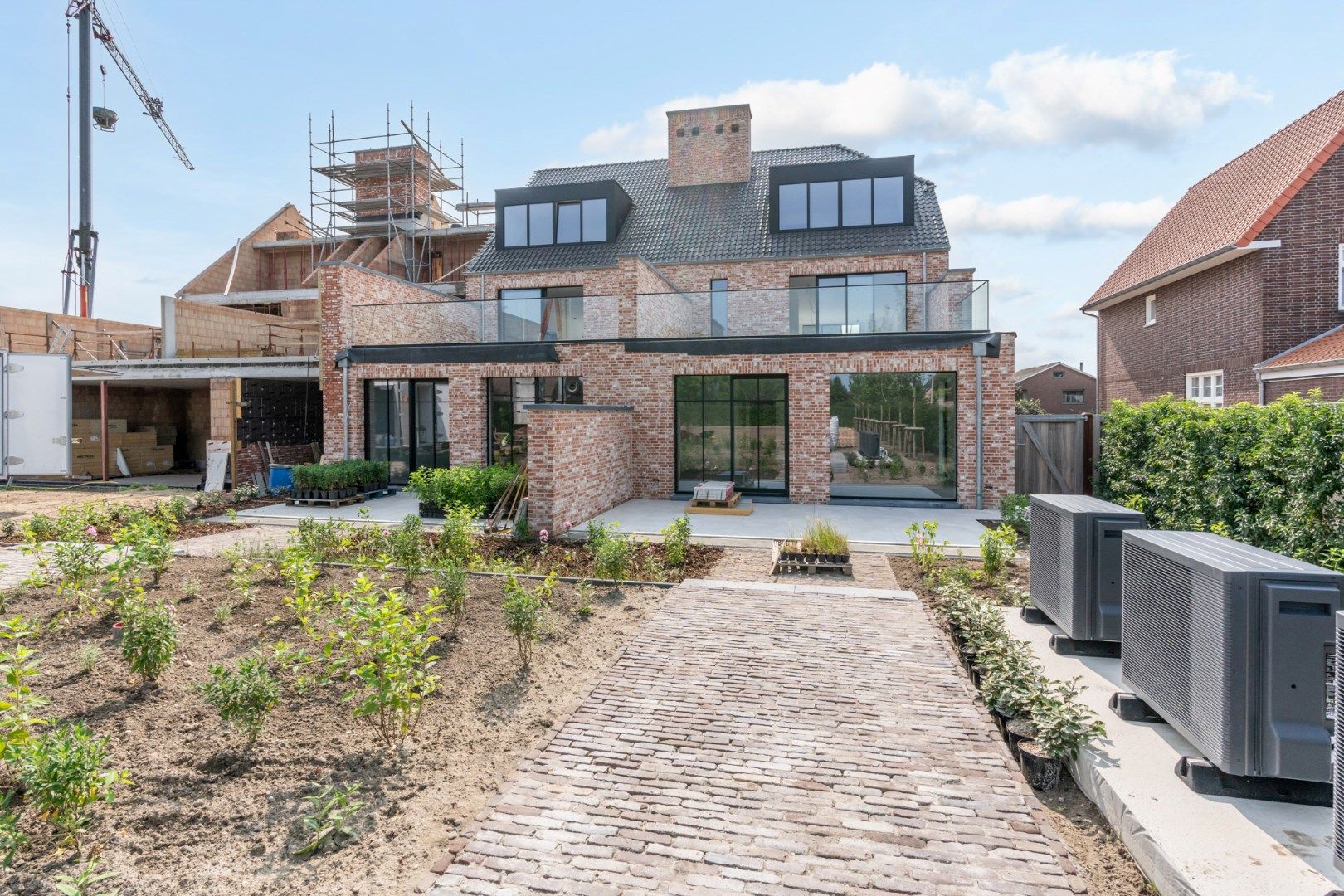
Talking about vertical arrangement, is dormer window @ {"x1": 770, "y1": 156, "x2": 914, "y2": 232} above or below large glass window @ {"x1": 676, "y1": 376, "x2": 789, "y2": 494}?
above

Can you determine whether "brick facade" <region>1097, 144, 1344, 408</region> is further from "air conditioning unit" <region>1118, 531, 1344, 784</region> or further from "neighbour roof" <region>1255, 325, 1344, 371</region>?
"air conditioning unit" <region>1118, 531, 1344, 784</region>

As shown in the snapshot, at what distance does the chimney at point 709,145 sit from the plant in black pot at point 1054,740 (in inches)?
737

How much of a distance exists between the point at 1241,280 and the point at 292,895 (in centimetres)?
1938

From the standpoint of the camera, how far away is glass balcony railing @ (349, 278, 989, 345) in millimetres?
13117

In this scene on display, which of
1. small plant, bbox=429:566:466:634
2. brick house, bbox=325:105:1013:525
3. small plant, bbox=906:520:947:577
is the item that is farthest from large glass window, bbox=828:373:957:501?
small plant, bbox=429:566:466:634

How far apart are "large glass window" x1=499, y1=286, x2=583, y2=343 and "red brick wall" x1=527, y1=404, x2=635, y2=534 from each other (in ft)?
7.48

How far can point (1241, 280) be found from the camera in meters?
15.1

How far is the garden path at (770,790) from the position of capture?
2920 mm

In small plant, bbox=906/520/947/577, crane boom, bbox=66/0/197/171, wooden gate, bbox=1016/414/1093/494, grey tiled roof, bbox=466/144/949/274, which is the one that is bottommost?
small plant, bbox=906/520/947/577

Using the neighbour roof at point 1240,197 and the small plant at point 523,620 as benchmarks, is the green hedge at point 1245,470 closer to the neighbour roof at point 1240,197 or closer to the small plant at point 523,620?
the small plant at point 523,620

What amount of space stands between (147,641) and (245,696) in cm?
126

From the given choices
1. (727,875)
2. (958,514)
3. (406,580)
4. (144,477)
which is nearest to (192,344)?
(144,477)

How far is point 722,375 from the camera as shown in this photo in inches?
551

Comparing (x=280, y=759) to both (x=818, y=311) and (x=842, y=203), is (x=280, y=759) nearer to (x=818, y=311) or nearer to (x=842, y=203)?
(x=818, y=311)
